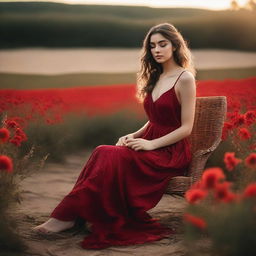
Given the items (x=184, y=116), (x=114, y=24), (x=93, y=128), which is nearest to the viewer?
(x=184, y=116)

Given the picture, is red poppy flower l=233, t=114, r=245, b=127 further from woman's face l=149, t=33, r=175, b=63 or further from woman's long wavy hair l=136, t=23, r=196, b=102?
woman's face l=149, t=33, r=175, b=63

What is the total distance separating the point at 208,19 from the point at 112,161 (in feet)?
14.8

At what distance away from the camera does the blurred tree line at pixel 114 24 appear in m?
6.77

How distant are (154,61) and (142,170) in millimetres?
886

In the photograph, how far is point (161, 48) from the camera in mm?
3133

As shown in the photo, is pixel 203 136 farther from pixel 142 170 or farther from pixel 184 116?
pixel 142 170

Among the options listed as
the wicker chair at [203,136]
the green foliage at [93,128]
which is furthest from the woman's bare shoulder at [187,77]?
the green foliage at [93,128]

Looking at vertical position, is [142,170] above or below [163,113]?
below

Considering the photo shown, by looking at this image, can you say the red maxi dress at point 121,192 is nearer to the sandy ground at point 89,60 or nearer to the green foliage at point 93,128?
the green foliage at point 93,128

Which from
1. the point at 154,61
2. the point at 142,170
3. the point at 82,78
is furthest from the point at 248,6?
the point at 142,170

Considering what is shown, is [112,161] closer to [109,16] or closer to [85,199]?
[85,199]

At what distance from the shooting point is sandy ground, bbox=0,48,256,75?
6.86 metres

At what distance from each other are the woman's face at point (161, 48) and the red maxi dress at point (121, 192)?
27cm

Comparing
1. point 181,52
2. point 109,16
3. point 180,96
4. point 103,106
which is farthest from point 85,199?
point 109,16
